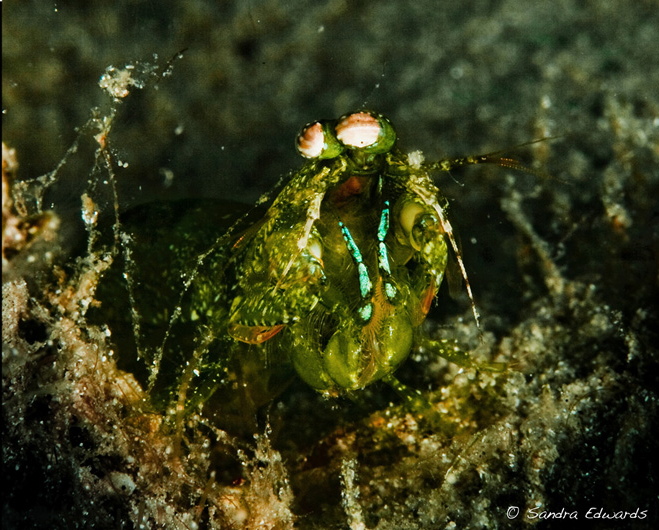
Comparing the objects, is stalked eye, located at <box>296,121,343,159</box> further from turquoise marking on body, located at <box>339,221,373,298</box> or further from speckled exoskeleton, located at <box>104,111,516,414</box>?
turquoise marking on body, located at <box>339,221,373,298</box>

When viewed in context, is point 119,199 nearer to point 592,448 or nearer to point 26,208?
point 26,208

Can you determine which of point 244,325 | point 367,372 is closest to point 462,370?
point 367,372

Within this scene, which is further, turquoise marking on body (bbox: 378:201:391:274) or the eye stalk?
turquoise marking on body (bbox: 378:201:391:274)

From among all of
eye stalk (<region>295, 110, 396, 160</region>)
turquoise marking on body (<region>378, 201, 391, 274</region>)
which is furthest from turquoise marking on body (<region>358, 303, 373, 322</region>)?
eye stalk (<region>295, 110, 396, 160</region>)

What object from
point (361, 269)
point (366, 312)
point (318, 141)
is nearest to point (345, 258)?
Answer: point (361, 269)

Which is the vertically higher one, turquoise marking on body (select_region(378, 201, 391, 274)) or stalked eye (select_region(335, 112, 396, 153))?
stalked eye (select_region(335, 112, 396, 153))

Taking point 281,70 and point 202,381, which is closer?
point 202,381

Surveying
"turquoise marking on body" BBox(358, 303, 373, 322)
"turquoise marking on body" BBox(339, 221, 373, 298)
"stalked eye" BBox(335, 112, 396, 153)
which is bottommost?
"turquoise marking on body" BBox(358, 303, 373, 322)

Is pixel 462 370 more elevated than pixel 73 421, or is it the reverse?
pixel 462 370
